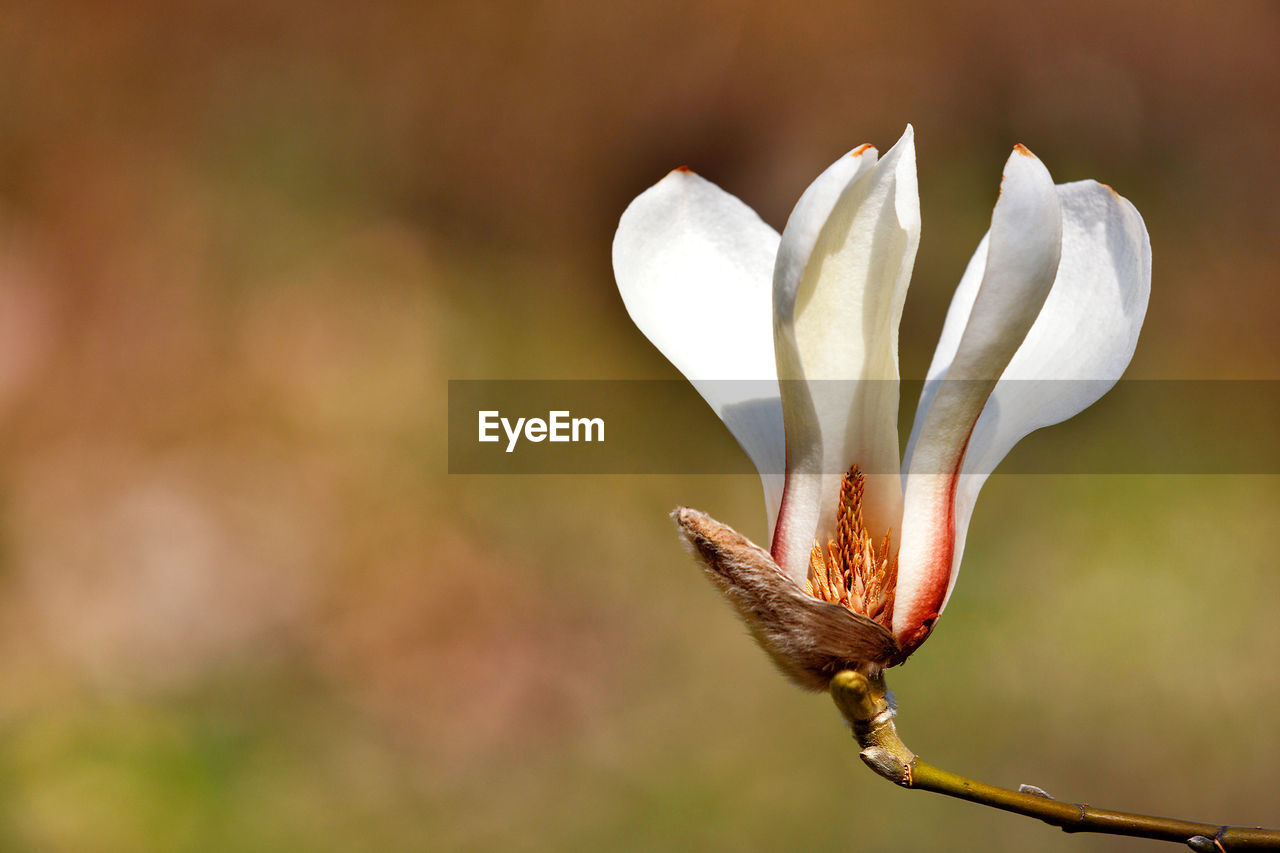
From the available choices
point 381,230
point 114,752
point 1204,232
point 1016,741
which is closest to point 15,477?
point 114,752

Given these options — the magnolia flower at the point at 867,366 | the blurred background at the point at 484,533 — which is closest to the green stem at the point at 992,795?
the magnolia flower at the point at 867,366

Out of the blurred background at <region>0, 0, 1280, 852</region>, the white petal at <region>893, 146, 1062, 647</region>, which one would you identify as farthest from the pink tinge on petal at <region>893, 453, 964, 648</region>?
the blurred background at <region>0, 0, 1280, 852</region>

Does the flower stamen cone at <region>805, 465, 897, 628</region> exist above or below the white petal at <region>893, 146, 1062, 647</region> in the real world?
below

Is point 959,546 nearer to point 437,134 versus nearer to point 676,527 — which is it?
point 676,527

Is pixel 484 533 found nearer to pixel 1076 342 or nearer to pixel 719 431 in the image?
pixel 719 431

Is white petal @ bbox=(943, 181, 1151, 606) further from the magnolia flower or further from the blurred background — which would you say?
the blurred background

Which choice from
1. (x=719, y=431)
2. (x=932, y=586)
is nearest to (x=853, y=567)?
(x=932, y=586)
